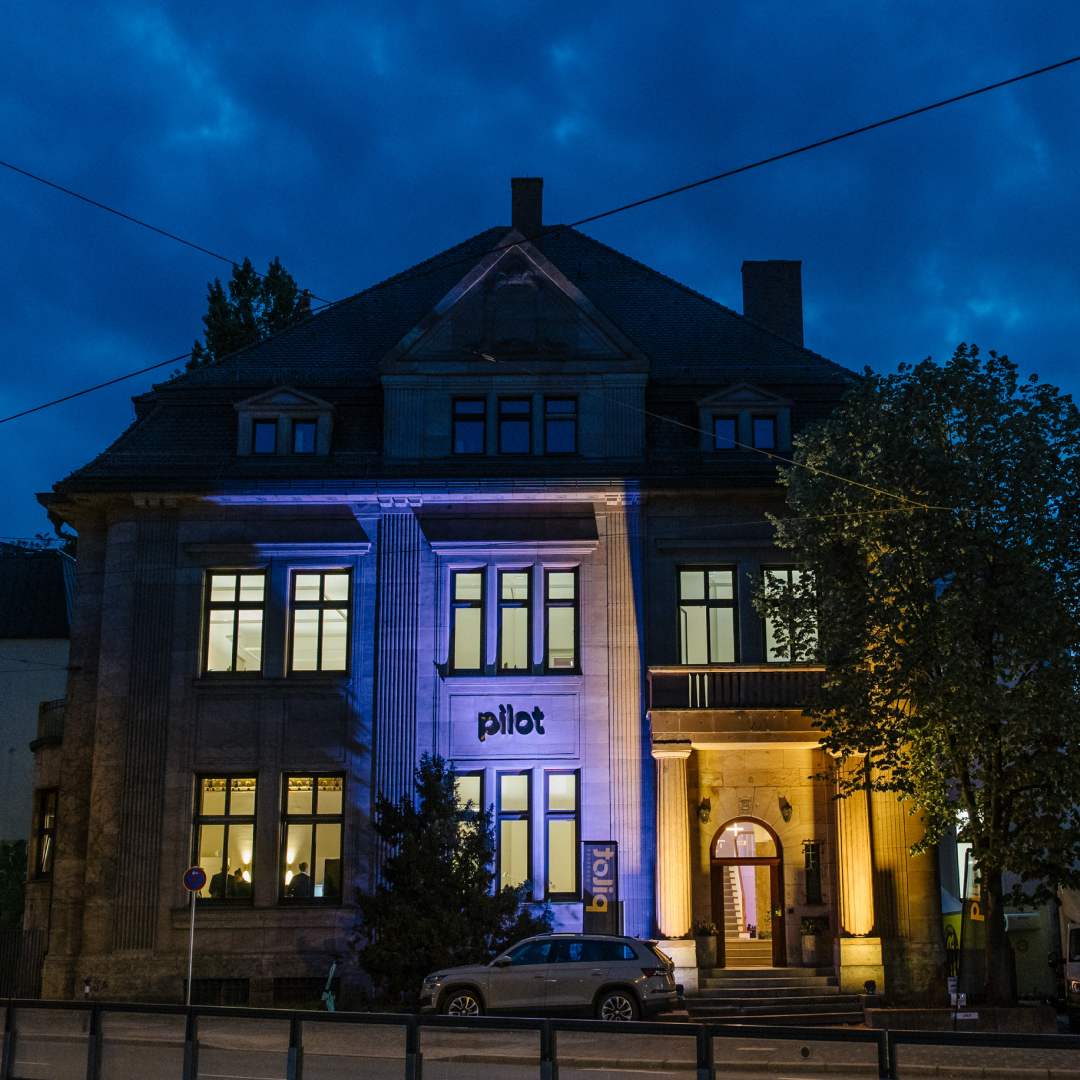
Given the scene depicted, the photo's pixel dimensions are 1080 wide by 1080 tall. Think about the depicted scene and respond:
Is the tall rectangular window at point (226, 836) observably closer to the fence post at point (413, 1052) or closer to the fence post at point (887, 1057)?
the fence post at point (413, 1052)

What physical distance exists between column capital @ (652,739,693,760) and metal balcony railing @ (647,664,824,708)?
2.37 feet

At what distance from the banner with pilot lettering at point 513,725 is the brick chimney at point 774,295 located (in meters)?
12.4

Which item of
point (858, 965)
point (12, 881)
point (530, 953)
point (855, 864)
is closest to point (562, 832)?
point (855, 864)

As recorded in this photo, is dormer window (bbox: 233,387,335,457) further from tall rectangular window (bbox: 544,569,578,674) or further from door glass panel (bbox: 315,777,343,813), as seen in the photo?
door glass panel (bbox: 315,777,343,813)

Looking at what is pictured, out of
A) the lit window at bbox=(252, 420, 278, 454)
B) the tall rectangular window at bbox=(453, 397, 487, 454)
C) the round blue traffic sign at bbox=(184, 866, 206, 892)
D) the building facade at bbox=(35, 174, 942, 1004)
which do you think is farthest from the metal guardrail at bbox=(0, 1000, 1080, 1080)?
the tall rectangular window at bbox=(453, 397, 487, 454)

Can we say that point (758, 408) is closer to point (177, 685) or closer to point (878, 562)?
point (878, 562)

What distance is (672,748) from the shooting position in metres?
A: 27.0

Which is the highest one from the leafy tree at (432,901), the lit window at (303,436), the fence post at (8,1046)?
the lit window at (303,436)

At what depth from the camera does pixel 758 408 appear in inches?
1196

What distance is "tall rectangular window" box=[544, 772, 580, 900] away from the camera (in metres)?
28.1

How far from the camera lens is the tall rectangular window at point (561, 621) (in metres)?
29.1

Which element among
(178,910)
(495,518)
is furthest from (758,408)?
(178,910)

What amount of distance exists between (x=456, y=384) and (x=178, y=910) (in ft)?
41.2

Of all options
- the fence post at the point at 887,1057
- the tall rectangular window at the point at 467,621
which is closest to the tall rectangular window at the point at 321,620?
the tall rectangular window at the point at 467,621
